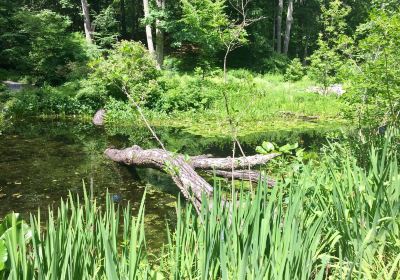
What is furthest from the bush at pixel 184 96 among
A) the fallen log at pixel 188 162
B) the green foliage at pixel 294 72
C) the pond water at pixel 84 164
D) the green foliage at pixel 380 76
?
the green foliage at pixel 380 76

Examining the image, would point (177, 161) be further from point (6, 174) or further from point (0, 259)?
point (0, 259)

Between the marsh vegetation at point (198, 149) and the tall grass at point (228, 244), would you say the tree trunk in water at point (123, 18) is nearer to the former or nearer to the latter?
the marsh vegetation at point (198, 149)

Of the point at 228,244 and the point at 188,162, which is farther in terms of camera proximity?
the point at 188,162

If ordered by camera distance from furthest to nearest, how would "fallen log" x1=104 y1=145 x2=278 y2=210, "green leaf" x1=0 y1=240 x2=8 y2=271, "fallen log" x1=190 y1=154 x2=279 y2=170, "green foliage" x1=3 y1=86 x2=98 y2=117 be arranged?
"green foliage" x1=3 y1=86 x2=98 y2=117
"fallen log" x1=190 y1=154 x2=279 y2=170
"fallen log" x1=104 y1=145 x2=278 y2=210
"green leaf" x1=0 y1=240 x2=8 y2=271

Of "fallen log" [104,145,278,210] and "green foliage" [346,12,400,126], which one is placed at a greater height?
"green foliage" [346,12,400,126]

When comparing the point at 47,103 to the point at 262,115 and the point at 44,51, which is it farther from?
the point at 262,115

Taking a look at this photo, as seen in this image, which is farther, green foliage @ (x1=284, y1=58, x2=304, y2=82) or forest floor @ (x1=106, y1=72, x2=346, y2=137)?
green foliage @ (x1=284, y1=58, x2=304, y2=82)

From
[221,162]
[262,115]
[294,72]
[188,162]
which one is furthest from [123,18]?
[221,162]

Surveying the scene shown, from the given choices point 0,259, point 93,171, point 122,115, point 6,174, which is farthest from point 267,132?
point 0,259

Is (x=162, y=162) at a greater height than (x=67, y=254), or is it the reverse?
(x=67, y=254)

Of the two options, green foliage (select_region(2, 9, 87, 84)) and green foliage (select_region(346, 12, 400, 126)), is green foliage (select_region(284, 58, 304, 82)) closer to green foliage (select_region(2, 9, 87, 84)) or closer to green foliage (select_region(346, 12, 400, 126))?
green foliage (select_region(2, 9, 87, 84))

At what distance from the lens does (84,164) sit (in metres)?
8.91

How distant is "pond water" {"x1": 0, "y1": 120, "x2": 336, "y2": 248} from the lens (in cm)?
647

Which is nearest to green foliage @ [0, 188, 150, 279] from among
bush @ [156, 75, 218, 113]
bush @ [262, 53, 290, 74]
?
bush @ [156, 75, 218, 113]
